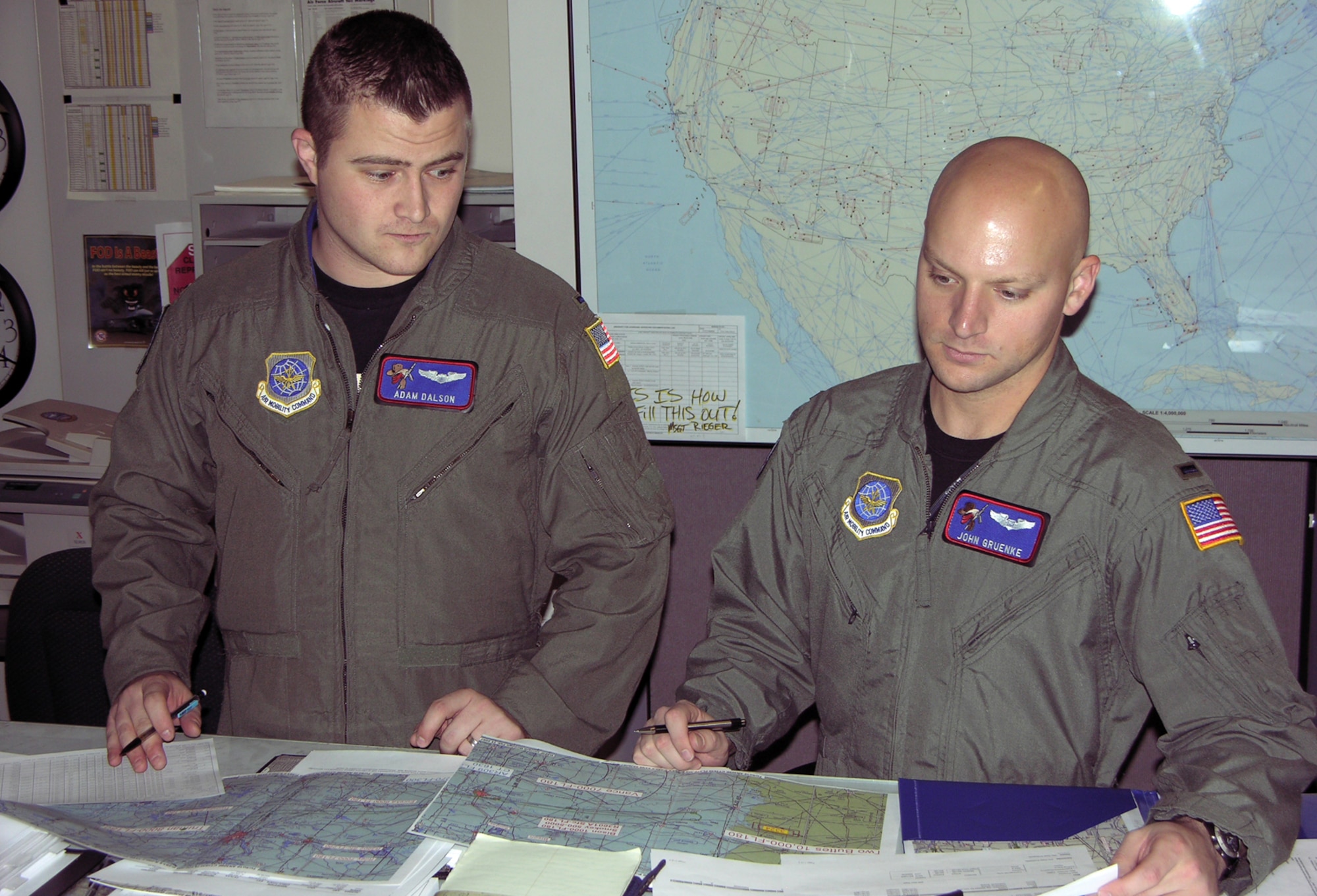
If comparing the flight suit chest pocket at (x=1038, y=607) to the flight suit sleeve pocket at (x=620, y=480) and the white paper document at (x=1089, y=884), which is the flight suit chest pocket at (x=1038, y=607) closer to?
the white paper document at (x=1089, y=884)

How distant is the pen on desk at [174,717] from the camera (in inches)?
60.4

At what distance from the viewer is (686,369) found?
2721 mm

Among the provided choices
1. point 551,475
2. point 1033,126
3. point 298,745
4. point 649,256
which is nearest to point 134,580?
point 298,745

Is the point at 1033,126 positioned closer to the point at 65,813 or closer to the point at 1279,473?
the point at 1279,473

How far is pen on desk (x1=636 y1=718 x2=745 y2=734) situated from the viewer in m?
1.49

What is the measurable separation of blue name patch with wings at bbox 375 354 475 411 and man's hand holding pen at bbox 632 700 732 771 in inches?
24.1

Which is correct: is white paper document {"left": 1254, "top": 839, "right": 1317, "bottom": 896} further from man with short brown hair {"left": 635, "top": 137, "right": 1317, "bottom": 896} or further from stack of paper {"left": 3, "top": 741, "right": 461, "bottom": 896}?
stack of paper {"left": 3, "top": 741, "right": 461, "bottom": 896}

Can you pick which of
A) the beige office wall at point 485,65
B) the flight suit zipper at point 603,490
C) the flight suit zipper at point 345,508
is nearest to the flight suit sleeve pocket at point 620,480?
the flight suit zipper at point 603,490

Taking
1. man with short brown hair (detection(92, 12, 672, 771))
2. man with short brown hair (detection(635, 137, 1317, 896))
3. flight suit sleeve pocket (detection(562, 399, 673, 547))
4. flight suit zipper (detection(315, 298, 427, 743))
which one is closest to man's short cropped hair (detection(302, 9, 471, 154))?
man with short brown hair (detection(92, 12, 672, 771))

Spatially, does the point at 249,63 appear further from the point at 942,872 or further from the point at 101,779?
the point at 942,872

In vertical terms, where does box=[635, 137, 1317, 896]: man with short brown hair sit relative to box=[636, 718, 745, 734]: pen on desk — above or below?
above

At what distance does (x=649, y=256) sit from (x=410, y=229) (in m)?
1.04

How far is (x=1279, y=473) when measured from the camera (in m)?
2.54

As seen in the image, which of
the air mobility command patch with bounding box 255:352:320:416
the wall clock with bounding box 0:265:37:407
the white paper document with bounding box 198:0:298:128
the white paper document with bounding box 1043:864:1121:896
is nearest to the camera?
the white paper document with bounding box 1043:864:1121:896
